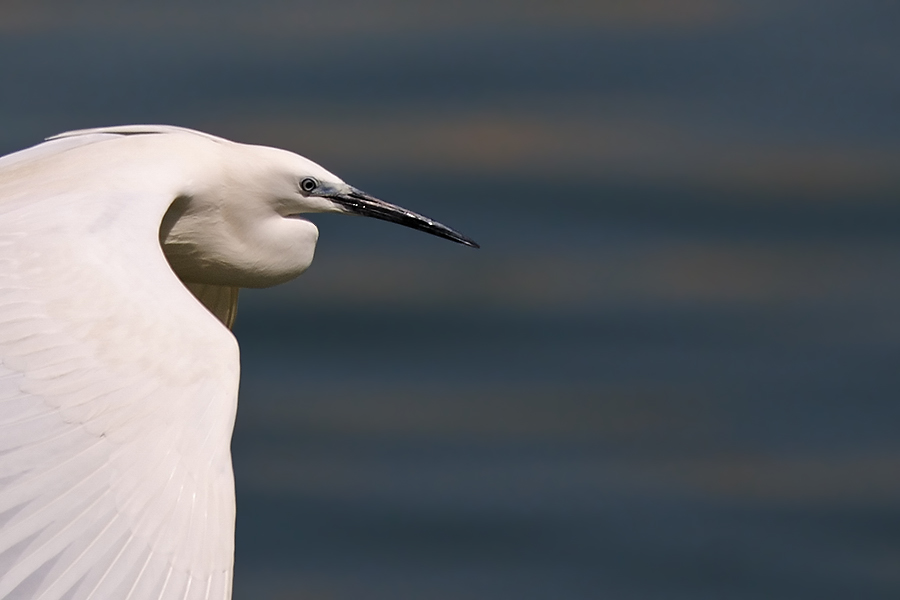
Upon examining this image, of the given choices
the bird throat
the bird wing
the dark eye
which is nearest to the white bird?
the bird wing

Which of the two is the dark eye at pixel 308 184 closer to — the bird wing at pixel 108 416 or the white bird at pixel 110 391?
the white bird at pixel 110 391

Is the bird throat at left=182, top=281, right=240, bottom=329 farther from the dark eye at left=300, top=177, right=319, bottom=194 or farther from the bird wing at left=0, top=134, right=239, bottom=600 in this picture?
the bird wing at left=0, top=134, right=239, bottom=600

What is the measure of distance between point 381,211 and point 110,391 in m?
0.65

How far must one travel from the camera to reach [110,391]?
1361 mm

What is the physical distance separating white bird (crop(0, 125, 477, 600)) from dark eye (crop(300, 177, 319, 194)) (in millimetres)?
123

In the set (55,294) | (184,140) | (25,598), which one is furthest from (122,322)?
(184,140)

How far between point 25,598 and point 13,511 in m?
0.09

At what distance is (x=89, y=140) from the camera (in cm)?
191

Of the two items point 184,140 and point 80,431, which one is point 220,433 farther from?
point 184,140

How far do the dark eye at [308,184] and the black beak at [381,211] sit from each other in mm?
22

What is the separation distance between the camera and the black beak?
6.22ft

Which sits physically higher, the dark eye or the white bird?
the dark eye

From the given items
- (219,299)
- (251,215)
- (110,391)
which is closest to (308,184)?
(251,215)

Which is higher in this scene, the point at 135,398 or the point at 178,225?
the point at 178,225
